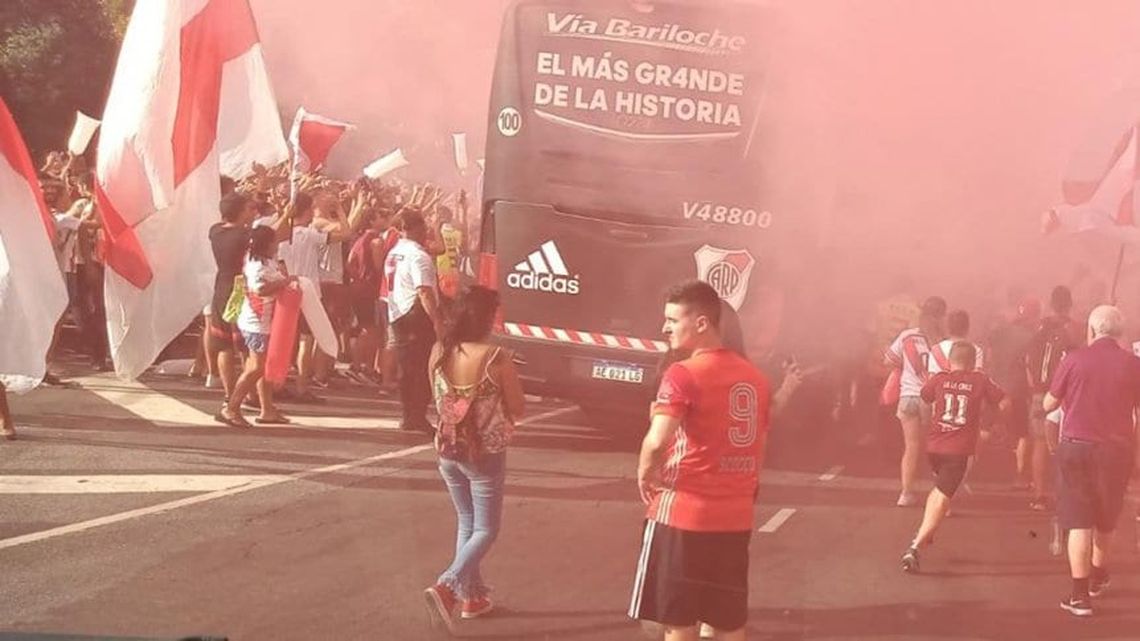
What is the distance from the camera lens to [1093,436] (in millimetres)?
6852

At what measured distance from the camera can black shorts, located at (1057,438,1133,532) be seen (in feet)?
22.5

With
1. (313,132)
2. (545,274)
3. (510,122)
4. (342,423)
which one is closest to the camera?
(313,132)

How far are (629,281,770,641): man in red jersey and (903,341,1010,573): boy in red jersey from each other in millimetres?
3083

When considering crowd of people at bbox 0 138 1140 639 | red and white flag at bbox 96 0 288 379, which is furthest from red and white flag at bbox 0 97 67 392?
red and white flag at bbox 96 0 288 379

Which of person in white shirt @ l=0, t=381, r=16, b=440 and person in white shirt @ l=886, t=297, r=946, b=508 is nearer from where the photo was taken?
person in white shirt @ l=886, t=297, r=946, b=508

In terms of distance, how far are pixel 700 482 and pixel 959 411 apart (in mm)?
3412

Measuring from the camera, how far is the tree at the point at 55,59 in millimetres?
7056

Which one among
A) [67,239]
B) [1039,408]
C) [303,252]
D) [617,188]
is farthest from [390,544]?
[67,239]

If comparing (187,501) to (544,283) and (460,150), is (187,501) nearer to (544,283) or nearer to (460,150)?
(544,283)

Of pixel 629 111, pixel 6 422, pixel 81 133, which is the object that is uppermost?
pixel 81 133

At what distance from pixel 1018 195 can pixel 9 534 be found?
15.4ft

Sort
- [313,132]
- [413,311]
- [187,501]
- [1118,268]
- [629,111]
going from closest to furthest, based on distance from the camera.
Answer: [313,132] < [1118,268] < [629,111] < [187,501] < [413,311]

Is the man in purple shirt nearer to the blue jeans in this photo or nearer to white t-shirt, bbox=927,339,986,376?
white t-shirt, bbox=927,339,986,376

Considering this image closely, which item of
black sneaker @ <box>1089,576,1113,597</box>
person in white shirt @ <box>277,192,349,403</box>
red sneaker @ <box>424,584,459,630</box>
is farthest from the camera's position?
person in white shirt @ <box>277,192,349,403</box>
